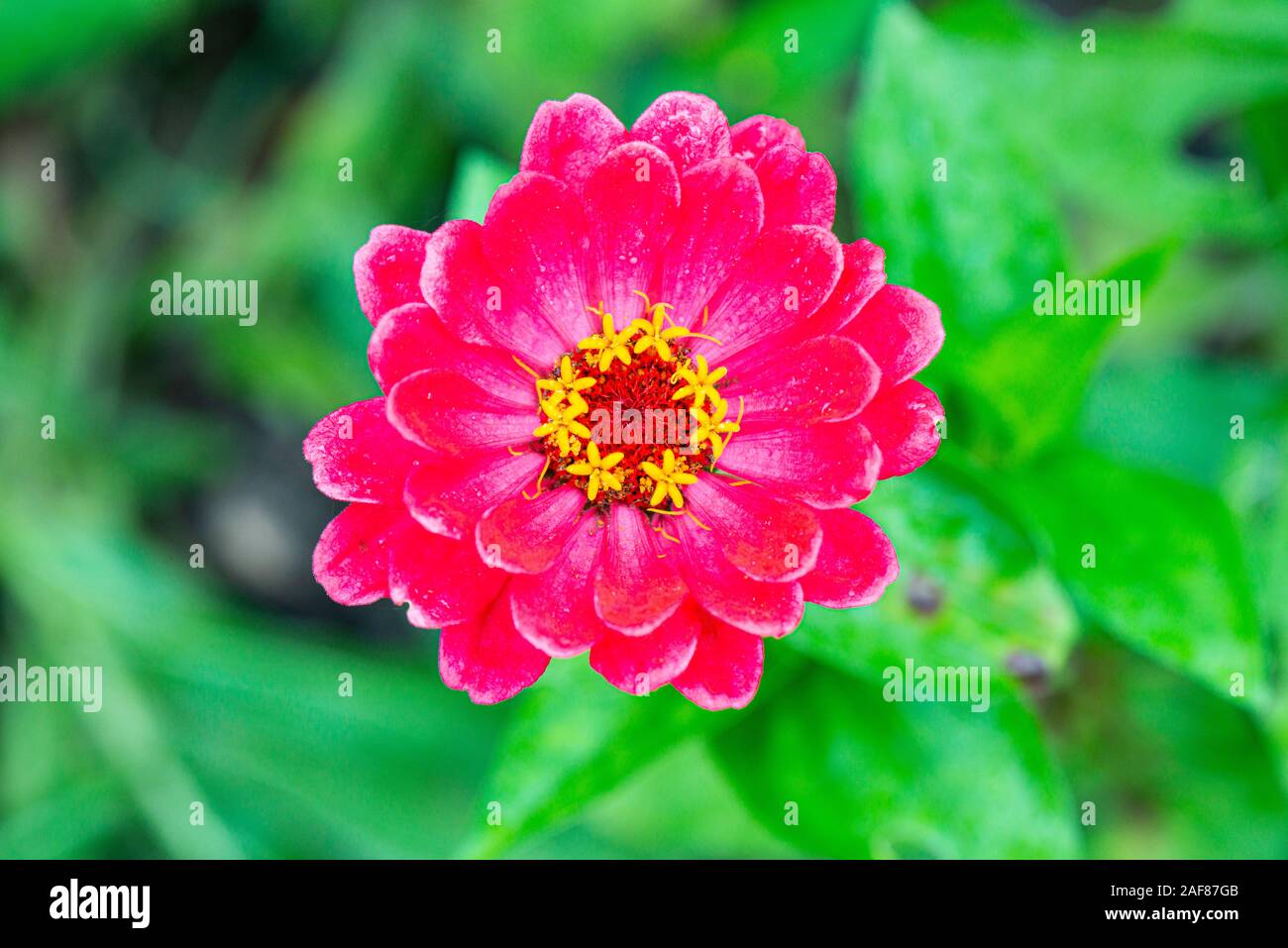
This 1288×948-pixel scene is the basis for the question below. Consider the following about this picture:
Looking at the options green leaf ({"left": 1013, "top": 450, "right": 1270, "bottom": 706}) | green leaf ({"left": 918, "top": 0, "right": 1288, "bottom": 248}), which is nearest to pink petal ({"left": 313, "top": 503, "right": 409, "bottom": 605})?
green leaf ({"left": 1013, "top": 450, "right": 1270, "bottom": 706})

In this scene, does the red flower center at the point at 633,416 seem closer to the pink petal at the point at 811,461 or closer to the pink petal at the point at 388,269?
the pink petal at the point at 811,461

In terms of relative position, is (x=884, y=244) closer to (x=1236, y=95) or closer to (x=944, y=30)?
(x=944, y=30)

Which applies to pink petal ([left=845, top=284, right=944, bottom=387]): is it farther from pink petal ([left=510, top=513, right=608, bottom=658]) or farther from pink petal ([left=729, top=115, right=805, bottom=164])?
pink petal ([left=510, top=513, right=608, bottom=658])

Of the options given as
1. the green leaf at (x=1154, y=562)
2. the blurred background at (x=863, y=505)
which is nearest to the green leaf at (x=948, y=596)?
the blurred background at (x=863, y=505)

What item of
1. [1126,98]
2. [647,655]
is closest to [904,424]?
[647,655]

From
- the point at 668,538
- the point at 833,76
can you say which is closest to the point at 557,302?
the point at 668,538

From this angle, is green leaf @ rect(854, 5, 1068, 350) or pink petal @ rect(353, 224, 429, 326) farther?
green leaf @ rect(854, 5, 1068, 350)
